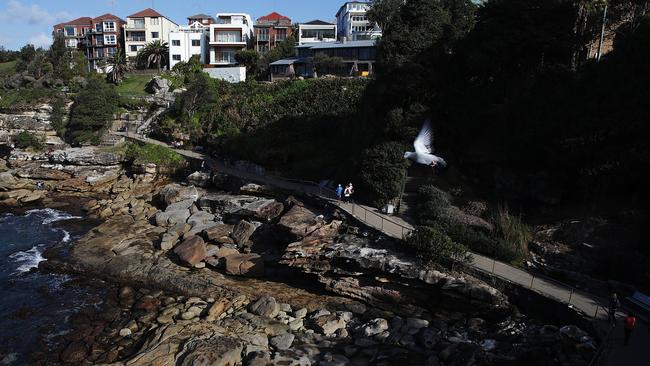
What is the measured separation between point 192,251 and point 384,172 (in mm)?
12073

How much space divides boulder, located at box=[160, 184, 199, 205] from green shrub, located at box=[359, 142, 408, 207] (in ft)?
48.0

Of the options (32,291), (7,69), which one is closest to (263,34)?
(7,69)

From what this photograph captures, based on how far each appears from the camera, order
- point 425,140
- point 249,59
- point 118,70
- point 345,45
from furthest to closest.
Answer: point 249,59 → point 118,70 → point 345,45 → point 425,140

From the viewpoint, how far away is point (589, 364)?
1477 centimetres

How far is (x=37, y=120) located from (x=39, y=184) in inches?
676

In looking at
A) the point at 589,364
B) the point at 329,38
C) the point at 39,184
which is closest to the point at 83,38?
the point at 329,38

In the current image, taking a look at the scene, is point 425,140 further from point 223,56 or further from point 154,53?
→ point 154,53

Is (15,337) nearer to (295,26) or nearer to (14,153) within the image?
(14,153)

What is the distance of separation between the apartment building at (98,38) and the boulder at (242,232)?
67903mm

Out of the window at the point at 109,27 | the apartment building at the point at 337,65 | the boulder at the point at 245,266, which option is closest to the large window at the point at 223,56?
the apartment building at the point at 337,65

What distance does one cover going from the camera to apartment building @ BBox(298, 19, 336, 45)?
80.6m

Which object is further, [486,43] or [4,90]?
[4,90]

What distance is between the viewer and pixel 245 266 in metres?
25.0

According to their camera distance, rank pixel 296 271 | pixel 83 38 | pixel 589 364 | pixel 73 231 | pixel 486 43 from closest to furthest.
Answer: pixel 589 364 → pixel 296 271 → pixel 486 43 → pixel 73 231 → pixel 83 38
